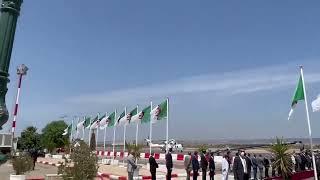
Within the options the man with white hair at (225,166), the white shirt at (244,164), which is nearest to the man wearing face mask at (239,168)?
the white shirt at (244,164)

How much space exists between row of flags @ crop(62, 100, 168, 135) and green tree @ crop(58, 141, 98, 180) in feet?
54.3

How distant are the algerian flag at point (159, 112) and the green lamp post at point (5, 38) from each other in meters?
22.3

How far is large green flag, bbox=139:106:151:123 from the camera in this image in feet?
102

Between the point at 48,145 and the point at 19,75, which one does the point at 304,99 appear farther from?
the point at 48,145

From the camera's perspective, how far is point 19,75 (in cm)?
4531

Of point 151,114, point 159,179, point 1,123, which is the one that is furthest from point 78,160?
point 151,114

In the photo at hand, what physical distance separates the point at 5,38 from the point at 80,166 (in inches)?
244

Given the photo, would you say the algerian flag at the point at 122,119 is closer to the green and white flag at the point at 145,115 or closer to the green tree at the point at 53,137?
the green and white flag at the point at 145,115

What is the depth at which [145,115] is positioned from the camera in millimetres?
31422

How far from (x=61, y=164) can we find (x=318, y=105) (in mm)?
11327

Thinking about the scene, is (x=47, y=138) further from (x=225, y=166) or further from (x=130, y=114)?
(x=225, y=166)

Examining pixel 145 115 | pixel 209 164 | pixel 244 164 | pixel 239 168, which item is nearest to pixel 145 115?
pixel 145 115

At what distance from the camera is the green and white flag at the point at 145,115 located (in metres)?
31.0

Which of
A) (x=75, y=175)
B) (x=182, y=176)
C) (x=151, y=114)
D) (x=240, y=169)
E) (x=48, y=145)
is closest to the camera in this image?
(x=75, y=175)
